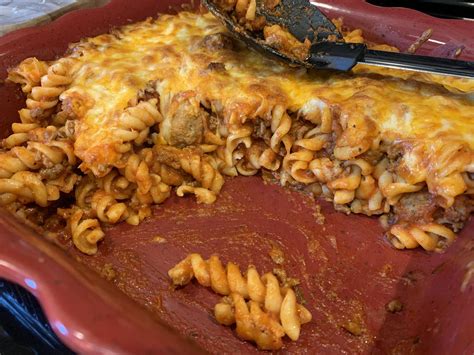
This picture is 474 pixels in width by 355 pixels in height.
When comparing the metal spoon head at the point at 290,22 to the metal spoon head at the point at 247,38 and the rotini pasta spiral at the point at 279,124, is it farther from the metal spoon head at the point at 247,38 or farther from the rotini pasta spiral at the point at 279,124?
the rotini pasta spiral at the point at 279,124

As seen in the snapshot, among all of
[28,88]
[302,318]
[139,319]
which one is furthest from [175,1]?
[139,319]

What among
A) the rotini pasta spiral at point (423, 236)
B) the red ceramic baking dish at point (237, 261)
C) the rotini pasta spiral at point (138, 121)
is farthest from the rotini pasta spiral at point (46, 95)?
the rotini pasta spiral at point (423, 236)

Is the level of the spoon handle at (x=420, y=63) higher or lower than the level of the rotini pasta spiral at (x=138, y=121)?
higher

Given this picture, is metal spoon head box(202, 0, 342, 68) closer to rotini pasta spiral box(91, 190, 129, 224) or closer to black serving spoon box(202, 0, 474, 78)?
black serving spoon box(202, 0, 474, 78)

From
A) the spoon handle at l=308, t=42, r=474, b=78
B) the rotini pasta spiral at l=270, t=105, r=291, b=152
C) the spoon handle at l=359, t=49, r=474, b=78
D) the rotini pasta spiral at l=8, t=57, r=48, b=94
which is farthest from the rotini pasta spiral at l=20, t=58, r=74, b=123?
the spoon handle at l=359, t=49, r=474, b=78

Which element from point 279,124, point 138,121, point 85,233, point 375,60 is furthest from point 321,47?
point 85,233

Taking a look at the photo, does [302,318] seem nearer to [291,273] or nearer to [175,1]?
[291,273]
